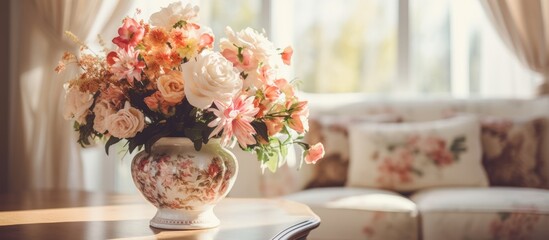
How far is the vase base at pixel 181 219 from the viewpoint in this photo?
1584 mm

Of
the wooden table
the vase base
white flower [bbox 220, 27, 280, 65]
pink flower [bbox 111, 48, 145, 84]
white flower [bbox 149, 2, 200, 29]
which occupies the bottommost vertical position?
the wooden table

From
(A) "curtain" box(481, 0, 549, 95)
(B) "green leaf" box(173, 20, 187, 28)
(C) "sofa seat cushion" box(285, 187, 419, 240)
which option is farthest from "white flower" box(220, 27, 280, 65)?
(A) "curtain" box(481, 0, 549, 95)

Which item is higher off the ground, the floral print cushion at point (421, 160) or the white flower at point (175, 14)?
the white flower at point (175, 14)

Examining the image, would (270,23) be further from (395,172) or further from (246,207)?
(246,207)

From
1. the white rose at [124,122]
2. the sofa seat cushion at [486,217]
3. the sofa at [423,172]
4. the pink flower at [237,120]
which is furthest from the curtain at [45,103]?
the pink flower at [237,120]

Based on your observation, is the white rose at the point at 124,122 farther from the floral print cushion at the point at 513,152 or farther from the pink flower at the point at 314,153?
the floral print cushion at the point at 513,152

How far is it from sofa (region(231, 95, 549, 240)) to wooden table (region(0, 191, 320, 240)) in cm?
73

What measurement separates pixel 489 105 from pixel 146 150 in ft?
7.38

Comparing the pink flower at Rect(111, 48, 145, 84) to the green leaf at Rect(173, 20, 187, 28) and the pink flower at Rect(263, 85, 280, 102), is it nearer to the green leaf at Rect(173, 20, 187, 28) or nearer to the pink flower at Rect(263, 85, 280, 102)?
the green leaf at Rect(173, 20, 187, 28)

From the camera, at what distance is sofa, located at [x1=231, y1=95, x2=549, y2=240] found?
8.54 feet

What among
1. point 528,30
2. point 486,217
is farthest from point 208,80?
point 528,30

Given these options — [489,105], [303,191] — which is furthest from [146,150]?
[489,105]

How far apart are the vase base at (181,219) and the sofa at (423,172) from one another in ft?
3.68

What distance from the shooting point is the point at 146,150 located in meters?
1.53
